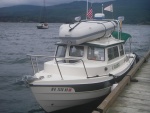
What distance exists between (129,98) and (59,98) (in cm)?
272

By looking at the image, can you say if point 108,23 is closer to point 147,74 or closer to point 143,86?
point 147,74

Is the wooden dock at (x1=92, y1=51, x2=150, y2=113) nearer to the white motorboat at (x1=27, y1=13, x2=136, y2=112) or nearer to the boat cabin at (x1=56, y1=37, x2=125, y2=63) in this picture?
the white motorboat at (x1=27, y1=13, x2=136, y2=112)

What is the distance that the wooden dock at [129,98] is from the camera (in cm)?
862

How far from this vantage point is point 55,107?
36.0 feet

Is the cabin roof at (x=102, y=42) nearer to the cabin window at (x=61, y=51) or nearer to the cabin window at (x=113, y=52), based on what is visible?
the cabin window at (x=113, y=52)

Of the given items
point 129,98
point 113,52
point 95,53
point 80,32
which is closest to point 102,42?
point 113,52

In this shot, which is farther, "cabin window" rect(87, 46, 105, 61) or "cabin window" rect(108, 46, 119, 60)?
"cabin window" rect(108, 46, 119, 60)

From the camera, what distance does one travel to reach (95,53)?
12555 millimetres

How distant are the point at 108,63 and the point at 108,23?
8.33ft

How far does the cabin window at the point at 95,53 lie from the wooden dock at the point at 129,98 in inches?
63.1

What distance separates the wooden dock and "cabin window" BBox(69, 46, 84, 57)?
2.43 metres

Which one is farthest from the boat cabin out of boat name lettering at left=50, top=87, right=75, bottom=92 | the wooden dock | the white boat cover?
boat name lettering at left=50, top=87, right=75, bottom=92

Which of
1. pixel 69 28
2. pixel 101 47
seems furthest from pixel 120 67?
pixel 69 28

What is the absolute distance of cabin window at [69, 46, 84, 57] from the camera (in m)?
12.5
